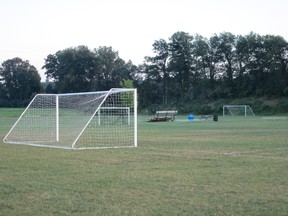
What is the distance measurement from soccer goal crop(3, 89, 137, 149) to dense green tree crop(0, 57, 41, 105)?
6908 centimetres

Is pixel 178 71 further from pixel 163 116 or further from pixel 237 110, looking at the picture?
pixel 163 116

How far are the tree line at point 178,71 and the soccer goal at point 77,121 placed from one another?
4862 cm

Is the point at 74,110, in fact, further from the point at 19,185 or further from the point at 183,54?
the point at 183,54

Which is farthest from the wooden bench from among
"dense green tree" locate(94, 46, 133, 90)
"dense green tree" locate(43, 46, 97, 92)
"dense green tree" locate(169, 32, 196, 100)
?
"dense green tree" locate(43, 46, 97, 92)

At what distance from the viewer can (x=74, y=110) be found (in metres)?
24.8

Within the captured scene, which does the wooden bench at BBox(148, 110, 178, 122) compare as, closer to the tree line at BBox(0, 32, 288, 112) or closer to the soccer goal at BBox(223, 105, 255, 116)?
the soccer goal at BBox(223, 105, 255, 116)

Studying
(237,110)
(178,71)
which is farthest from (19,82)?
(237,110)

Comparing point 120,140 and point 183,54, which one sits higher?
point 183,54

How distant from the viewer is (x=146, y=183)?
946 cm

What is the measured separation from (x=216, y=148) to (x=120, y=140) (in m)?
5.39

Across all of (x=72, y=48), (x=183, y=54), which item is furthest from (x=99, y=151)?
(x=72, y=48)

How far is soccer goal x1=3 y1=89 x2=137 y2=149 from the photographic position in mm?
21250

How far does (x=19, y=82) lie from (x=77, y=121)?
76406 millimetres

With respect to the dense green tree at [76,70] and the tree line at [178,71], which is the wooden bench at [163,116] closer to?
the tree line at [178,71]
